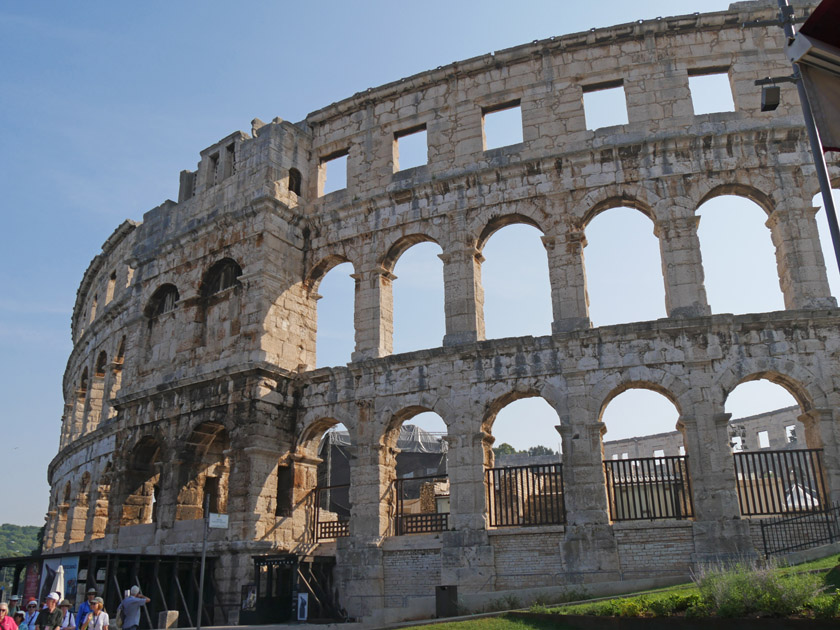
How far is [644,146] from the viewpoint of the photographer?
695 inches

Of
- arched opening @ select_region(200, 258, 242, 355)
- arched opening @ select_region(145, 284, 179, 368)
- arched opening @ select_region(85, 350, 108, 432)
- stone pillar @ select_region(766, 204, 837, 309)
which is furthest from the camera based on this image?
arched opening @ select_region(85, 350, 108, 432)

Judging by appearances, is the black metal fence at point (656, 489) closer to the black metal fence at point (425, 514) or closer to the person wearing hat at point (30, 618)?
the black metal fence at point (425, 514)

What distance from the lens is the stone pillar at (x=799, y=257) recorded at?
1576 cm

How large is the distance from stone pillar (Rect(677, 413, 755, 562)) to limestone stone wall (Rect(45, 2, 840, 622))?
43mm

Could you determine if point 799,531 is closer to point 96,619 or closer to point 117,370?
point 96,619

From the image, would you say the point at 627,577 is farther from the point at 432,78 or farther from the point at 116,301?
the point at 116,301

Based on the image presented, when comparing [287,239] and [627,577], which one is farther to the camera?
[287,239]

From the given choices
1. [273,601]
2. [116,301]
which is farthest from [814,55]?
[116,301]

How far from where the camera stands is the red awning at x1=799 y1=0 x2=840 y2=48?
6.80 meters

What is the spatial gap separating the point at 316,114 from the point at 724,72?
11.3 m

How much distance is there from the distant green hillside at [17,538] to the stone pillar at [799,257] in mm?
119233

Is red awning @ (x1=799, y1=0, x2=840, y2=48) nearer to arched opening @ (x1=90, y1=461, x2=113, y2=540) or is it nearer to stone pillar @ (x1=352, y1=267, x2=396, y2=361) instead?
stone pillar @ (x1=352, y1=267, x2=396, y2=361)

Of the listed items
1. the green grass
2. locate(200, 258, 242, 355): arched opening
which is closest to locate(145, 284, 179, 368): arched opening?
locate(200, 258, 242, 355): arched opening

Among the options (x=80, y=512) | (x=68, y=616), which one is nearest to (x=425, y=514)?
(x=68, y=616)
